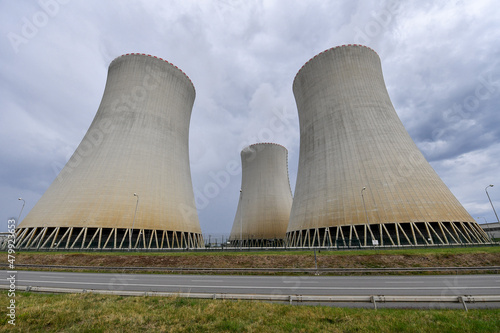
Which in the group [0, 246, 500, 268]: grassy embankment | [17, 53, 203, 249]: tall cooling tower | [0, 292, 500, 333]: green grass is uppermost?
[17, 53, 203, 249]: tall cooling tower

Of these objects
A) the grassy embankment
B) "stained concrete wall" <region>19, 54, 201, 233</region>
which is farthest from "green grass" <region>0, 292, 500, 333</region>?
"stained concrete wall" <region>19, 54, 201, 233</region>

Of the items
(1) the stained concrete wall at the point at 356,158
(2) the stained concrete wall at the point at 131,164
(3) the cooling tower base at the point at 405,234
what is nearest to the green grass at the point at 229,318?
(3) the cooling tower base at the point at 405,234

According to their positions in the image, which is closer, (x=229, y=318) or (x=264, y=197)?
(x=229, y=318)

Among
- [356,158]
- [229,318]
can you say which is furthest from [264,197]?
[229,318]

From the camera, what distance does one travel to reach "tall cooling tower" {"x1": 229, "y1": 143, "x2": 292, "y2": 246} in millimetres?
43344

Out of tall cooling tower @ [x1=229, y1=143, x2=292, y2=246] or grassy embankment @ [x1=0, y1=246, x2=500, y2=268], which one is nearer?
grassy embankment @ [x1=0, y1=246, x2=500, y2=268]

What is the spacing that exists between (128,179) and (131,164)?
1627 millimetres

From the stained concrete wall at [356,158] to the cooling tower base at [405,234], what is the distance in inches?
33.1

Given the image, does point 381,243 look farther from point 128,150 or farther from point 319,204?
point 128,150

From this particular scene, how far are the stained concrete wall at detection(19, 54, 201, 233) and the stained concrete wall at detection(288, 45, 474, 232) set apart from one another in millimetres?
14358

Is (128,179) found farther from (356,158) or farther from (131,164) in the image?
(356,158)

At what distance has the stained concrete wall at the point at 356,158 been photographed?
21266 millimetres

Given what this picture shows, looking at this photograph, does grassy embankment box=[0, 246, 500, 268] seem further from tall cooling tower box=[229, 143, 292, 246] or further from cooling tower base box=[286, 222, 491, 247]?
tall cooling tower box=[229, 143, 292, 246]

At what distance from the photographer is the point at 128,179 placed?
25.1m
